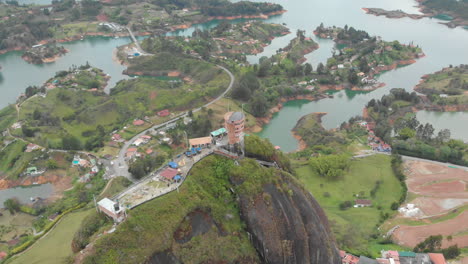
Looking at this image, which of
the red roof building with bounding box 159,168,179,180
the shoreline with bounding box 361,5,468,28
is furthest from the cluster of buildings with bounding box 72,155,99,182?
the shoreline with bounding box 361,5,468,28

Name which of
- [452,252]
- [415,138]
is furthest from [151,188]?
[415,138]

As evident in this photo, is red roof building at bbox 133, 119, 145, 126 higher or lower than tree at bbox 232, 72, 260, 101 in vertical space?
lower

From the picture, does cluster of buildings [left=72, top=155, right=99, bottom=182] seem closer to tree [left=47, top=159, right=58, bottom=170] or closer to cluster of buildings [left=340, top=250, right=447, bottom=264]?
tree [left=47, top=159, right=58, bottom=170]

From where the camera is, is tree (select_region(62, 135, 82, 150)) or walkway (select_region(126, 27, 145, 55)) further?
walkway (select_region(126, 27, 145, 55))

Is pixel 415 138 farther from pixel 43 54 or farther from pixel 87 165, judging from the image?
pixel 43 54

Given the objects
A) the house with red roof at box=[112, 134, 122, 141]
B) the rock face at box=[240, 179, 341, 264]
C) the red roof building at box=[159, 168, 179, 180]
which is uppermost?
the red roof building at box=[159, 168, 179, 180]

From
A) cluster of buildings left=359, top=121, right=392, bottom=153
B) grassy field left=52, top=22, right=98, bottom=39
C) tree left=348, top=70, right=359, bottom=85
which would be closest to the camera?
cluster of buildings left=359, top=121, right=392, bottom=153

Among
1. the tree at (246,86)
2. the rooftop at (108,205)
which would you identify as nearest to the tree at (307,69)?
the tree at (246,86)
